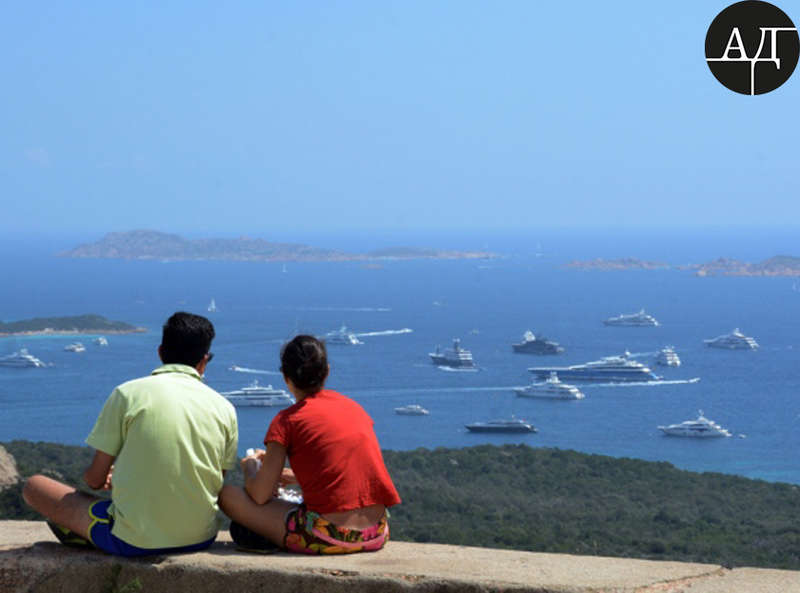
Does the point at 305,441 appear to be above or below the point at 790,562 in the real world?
above

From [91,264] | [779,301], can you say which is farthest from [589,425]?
[91,264]

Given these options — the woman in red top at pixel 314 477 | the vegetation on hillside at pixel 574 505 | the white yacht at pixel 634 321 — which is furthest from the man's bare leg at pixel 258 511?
the white yacht at pixel 634 321

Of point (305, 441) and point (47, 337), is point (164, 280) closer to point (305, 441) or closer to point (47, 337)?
point (47, 337)

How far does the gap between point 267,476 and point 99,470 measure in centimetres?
39

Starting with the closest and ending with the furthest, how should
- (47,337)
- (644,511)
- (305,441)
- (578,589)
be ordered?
(578,589)
(305,441)
(644,511)
(47,337)

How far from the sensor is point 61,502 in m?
2.92

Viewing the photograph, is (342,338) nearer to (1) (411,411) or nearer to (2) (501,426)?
(1) (411,411)

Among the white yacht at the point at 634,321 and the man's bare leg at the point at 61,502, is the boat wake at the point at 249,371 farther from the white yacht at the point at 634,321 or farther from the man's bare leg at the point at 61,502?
the man's bare leg at the point at 61,502

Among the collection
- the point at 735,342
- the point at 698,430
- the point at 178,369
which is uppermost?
the point at 178,369

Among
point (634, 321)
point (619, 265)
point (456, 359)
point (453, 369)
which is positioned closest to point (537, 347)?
point (456, 359)

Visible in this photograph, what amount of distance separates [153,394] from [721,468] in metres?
34.5

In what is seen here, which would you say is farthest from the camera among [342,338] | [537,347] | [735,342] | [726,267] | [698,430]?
[726,267]

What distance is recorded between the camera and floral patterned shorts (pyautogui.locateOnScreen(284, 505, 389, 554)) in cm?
286

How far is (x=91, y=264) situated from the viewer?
420 ft
